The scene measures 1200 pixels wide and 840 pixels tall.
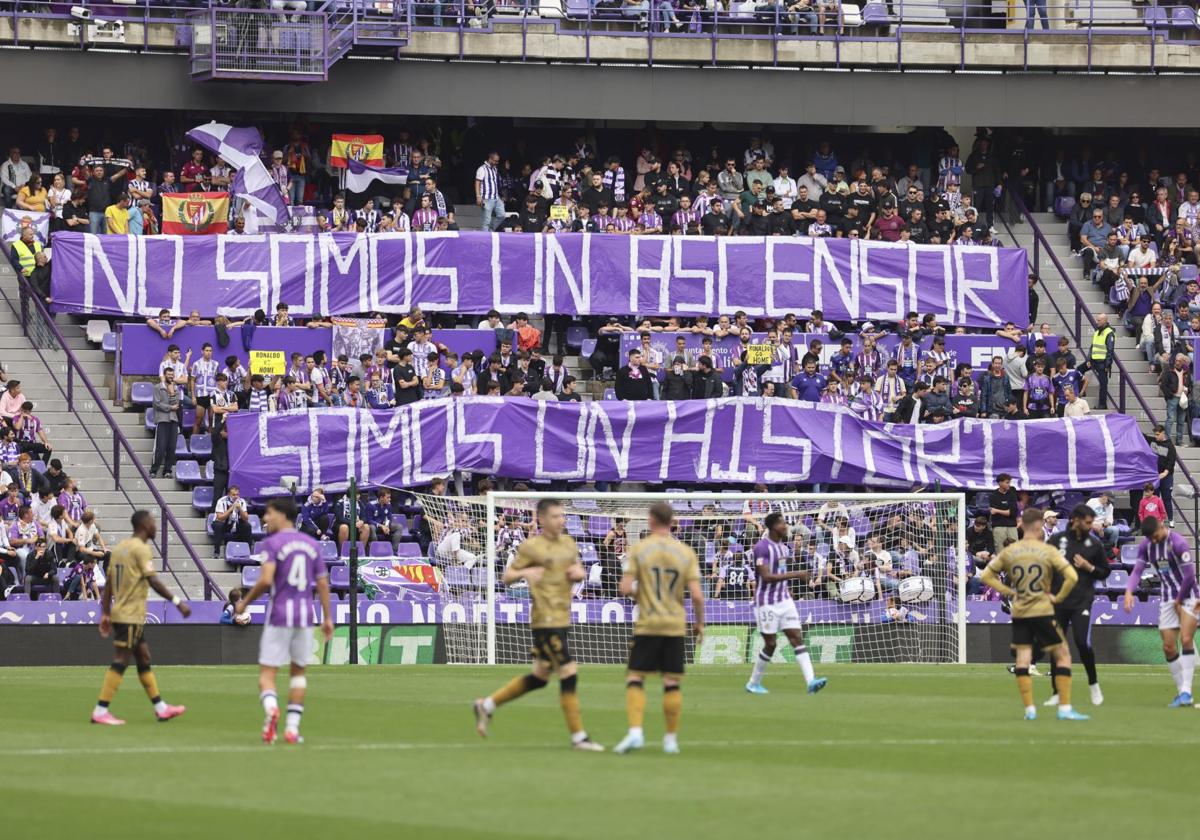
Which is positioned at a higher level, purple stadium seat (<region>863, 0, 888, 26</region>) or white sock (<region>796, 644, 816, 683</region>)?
purple stadium seat (<region>863, 0, 888, 26</region>)

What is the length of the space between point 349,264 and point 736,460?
25.9ft

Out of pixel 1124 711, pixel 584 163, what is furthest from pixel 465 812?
pixel 584 163

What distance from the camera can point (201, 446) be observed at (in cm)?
3444

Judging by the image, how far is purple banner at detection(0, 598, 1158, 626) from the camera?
1171 inches

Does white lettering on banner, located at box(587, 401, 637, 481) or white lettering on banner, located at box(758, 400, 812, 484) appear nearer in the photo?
white lettering on banner, located at box(587, 401, 637, 481)

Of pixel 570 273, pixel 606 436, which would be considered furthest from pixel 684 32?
pixel 606 436

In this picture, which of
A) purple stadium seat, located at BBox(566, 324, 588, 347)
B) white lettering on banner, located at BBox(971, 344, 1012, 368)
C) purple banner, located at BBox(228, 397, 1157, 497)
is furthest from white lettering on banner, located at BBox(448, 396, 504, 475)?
white lettering on banner, located at BBox(971, 344, 1012, 368)

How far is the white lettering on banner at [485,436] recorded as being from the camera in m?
34.4

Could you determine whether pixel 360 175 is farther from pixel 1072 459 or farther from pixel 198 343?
pixel 1072 459

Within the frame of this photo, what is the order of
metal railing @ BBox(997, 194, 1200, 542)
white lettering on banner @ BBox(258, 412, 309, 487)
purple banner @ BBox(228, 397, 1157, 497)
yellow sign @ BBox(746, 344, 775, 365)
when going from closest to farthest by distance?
white lettering on banner @ BBox(258, 412, 309, 487), purple banner @ BBox(228, 397, 1157, 497), yellow sign @ BBox(746, 344, 775, 365), metal railing @ BBox(997, 194, 1200, 542)

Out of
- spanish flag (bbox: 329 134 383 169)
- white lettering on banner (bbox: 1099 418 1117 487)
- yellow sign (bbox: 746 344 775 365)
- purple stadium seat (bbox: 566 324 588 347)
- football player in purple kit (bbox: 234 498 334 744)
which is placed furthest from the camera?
spanish flag (bbox: 329 134 383 169)

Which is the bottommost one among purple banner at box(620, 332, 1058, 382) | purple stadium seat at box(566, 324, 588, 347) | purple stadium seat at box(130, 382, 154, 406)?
purple stadium seat at box(130, 382, 154, 406)

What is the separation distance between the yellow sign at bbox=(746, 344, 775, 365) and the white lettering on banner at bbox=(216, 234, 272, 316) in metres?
8.41

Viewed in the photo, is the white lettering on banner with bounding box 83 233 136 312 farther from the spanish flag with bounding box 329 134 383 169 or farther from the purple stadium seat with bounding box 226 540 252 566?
the purple stadium seat with bounding box 226 540 252 566
